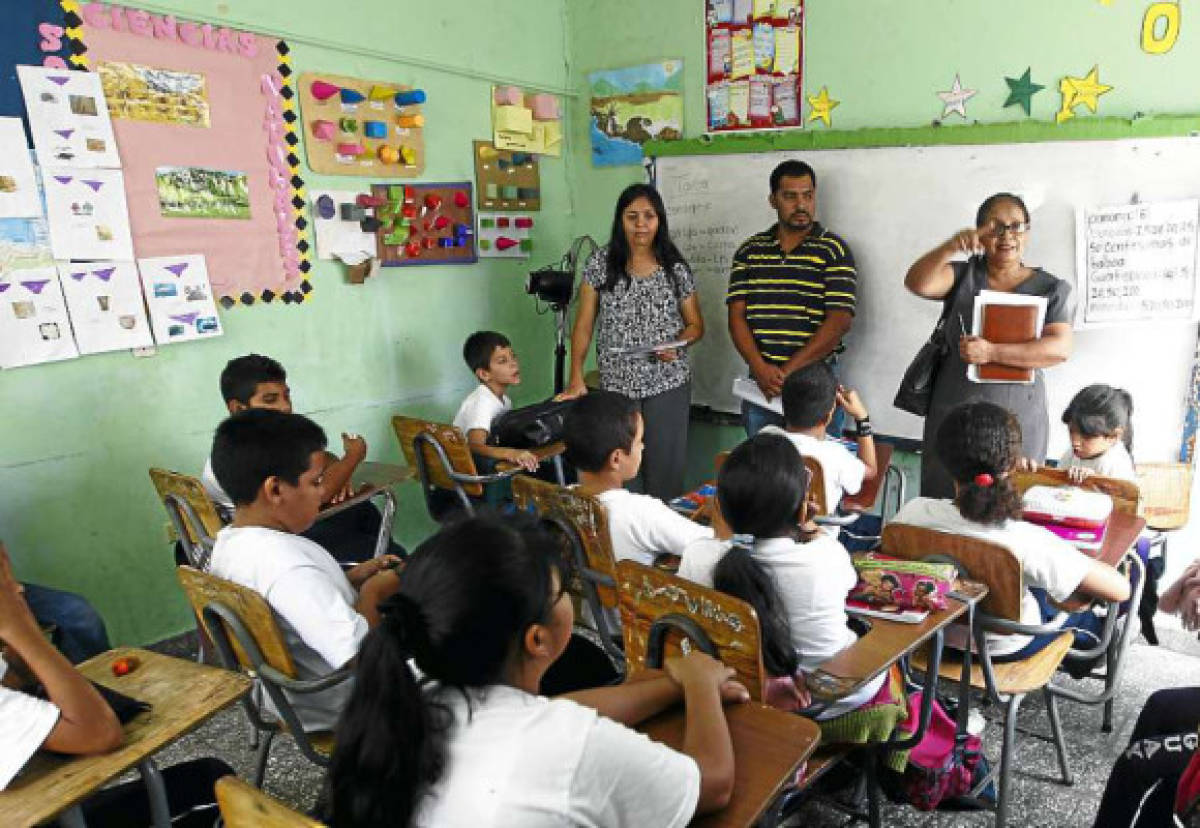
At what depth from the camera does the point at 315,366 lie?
3.57 m

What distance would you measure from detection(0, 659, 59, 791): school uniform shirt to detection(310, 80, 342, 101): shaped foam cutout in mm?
2776

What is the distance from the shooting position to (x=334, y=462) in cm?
279

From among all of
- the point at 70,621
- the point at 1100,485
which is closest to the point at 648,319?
the point at 1100,485

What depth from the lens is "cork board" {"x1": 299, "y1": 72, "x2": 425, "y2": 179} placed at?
11.2 feet

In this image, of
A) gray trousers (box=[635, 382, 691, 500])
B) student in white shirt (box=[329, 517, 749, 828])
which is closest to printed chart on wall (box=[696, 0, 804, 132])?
gray trousers (box=[635, 382, 691, 500])

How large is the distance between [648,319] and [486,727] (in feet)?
9.30

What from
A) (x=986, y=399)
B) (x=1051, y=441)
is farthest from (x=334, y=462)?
(x=1051, y=441)

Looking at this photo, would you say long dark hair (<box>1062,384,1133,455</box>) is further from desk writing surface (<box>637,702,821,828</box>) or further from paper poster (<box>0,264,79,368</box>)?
paper poster (<box>0,264,79,368</box>)

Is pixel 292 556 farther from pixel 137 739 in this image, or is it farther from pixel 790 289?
pixel 790 289

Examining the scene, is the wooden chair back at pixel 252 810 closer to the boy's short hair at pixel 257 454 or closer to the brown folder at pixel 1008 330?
the boy's short hair at pixel 257 454

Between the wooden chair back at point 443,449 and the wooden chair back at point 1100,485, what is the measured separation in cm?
173

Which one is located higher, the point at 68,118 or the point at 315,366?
the point at 68,118

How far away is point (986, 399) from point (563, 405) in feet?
5.21

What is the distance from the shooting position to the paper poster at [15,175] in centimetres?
260
